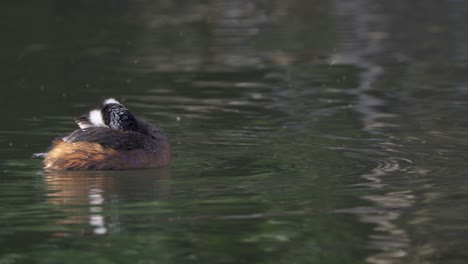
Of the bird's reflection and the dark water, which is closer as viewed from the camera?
the dark water

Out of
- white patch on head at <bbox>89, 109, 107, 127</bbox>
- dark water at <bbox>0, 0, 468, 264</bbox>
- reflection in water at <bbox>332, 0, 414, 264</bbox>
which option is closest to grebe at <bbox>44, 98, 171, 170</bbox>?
white patch on head at <bbox>89, 109, 107, 127</bbox>

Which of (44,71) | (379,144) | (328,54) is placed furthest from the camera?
(328,54)

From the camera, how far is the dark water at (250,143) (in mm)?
9227

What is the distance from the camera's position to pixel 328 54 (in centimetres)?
2302

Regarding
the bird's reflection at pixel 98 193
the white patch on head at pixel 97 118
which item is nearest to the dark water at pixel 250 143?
the bird's reflection at pixel 98 193

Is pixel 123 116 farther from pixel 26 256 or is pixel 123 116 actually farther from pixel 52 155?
pixel 26 256

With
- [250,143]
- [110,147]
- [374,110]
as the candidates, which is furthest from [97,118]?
[374,110]

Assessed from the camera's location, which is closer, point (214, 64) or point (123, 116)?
point (123, 116)

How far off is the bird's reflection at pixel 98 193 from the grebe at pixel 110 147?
0.09 meters

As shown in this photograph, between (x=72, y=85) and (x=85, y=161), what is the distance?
7.12 metres

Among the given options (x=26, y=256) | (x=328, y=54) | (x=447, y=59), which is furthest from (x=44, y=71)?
(x=26, y=256)

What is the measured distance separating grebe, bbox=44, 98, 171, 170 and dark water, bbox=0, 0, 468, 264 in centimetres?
16

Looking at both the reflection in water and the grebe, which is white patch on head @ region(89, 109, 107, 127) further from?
the reflection in water

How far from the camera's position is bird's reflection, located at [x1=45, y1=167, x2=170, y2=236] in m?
9.81
